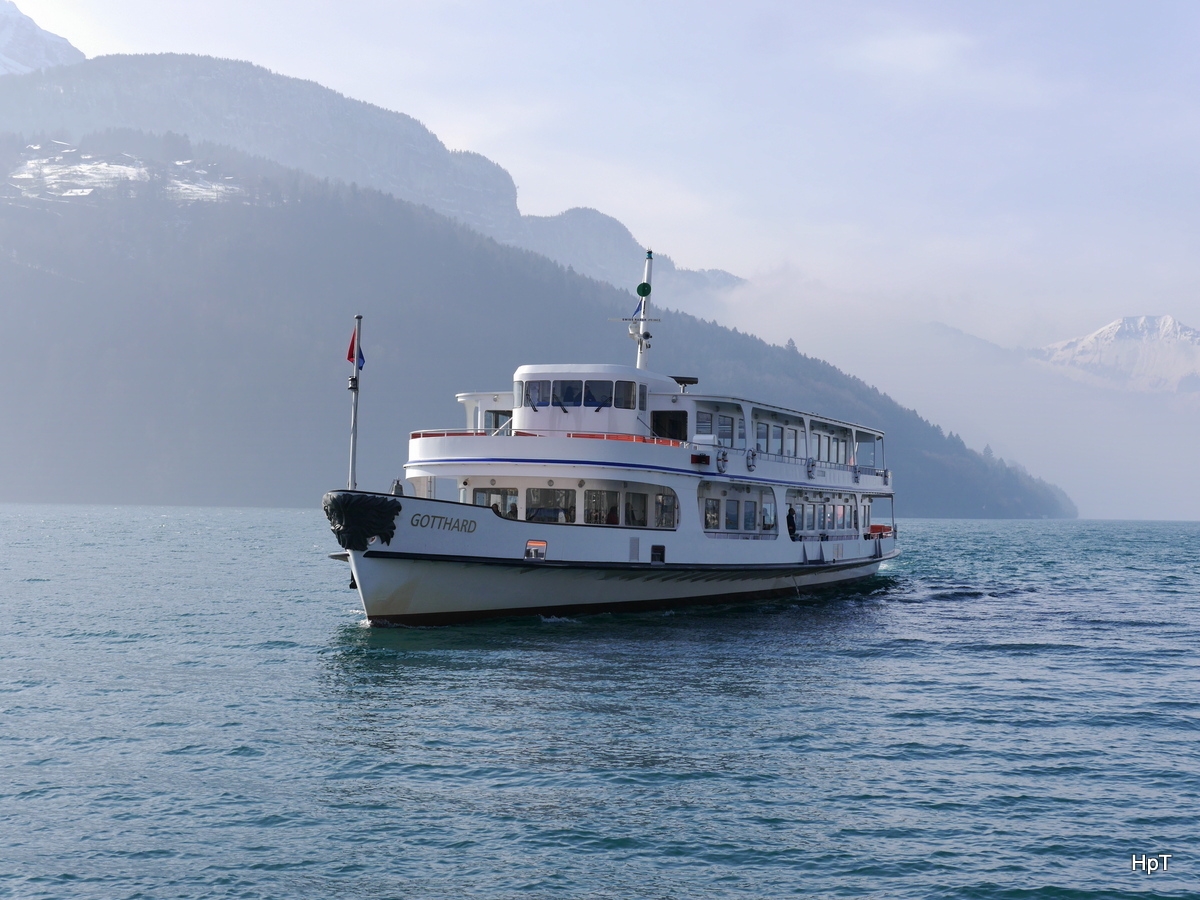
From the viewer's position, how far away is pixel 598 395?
30812 mm

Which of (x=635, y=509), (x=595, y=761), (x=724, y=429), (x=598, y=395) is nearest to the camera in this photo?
(x=595, y=761)

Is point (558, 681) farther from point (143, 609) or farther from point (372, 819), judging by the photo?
point (143, 609)

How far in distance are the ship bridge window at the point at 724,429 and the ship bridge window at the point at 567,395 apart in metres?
5.25

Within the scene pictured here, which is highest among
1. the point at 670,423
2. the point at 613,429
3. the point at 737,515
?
the point at 670,423

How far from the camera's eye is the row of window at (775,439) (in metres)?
33.2

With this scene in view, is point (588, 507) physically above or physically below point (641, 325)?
below

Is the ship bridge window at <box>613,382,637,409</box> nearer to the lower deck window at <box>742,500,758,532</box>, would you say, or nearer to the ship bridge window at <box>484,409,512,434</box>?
the ship bridge window at <box>484,409,512,434</box>

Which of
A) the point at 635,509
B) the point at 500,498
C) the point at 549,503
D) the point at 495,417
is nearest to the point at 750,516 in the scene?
the point at 635,509

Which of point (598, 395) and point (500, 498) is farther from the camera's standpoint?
point (598, 395)

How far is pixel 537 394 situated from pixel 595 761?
679 inches

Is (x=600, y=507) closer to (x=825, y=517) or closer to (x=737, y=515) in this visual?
(x=737, y=515)

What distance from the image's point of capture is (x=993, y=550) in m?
96.2

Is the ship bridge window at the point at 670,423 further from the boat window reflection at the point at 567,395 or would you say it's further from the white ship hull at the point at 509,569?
the white ship hull at the point at 509,569

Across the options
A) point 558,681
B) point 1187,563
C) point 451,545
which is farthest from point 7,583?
point 1187,563
